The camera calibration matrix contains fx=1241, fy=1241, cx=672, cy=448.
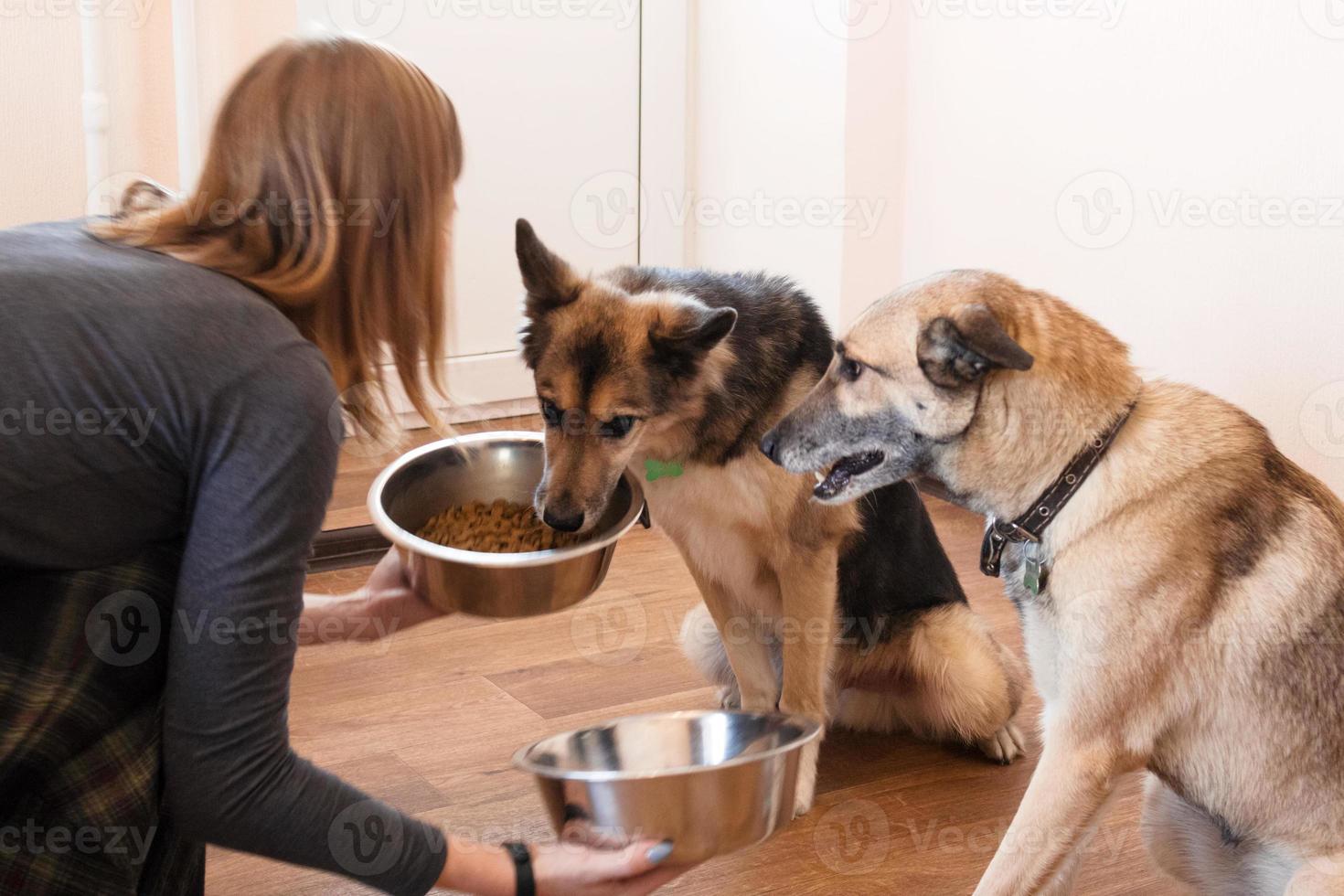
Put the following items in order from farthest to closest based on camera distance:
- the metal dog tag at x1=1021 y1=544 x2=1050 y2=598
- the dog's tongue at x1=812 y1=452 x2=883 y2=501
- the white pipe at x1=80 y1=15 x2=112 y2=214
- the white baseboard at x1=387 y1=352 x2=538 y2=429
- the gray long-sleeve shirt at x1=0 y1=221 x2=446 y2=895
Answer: the white baseboard at x1=387 y1=352 x2=538 y2=429, the white pipe at x1=80 y1=15 x2=112 y2=214, the dog's tongue at x1=812 y1=452 x2=883 y2=501, the metal dog tag at x1=1021 y1=544 x2=1050 y2=598, the gray long-sleeve shirt at x1=0 y1=221 x2=446 y2=895

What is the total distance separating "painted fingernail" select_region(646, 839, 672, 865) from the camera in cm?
130

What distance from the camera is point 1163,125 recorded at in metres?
3.12

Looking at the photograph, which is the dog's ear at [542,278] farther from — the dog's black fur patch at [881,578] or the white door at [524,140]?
the white door at [524,140]

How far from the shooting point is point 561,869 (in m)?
1.27

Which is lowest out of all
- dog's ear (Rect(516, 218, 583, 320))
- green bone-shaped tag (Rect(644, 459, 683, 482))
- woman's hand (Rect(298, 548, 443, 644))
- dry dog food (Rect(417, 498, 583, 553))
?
woman's hand (Rect(298, 548, 443, 644))

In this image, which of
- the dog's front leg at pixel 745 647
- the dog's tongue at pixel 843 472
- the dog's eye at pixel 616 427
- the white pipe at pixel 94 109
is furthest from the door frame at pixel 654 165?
the dog's tongue at pixel 843 472

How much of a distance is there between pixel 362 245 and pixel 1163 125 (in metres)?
2.47

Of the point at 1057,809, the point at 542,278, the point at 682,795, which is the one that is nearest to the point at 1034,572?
the point at 1057,809

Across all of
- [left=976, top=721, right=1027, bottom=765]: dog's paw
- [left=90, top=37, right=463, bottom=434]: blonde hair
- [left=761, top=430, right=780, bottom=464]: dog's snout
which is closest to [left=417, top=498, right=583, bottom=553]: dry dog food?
[left=761, top=430, right=780, bottom=464]: dog's snout

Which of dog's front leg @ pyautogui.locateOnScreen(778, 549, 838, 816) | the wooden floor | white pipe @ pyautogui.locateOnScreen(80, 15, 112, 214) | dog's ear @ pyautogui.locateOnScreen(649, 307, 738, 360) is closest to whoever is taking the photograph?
dog's ear @ pyautogui.locateOnScreen(649, 307, 738, 360)

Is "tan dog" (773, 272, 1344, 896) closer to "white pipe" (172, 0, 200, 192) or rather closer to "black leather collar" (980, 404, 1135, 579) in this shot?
"black leather collar" (980, 404, 1135, 579)

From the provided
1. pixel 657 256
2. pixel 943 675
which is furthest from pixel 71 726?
pixel 657 256

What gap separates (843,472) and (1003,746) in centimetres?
87

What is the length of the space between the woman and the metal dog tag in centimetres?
63
